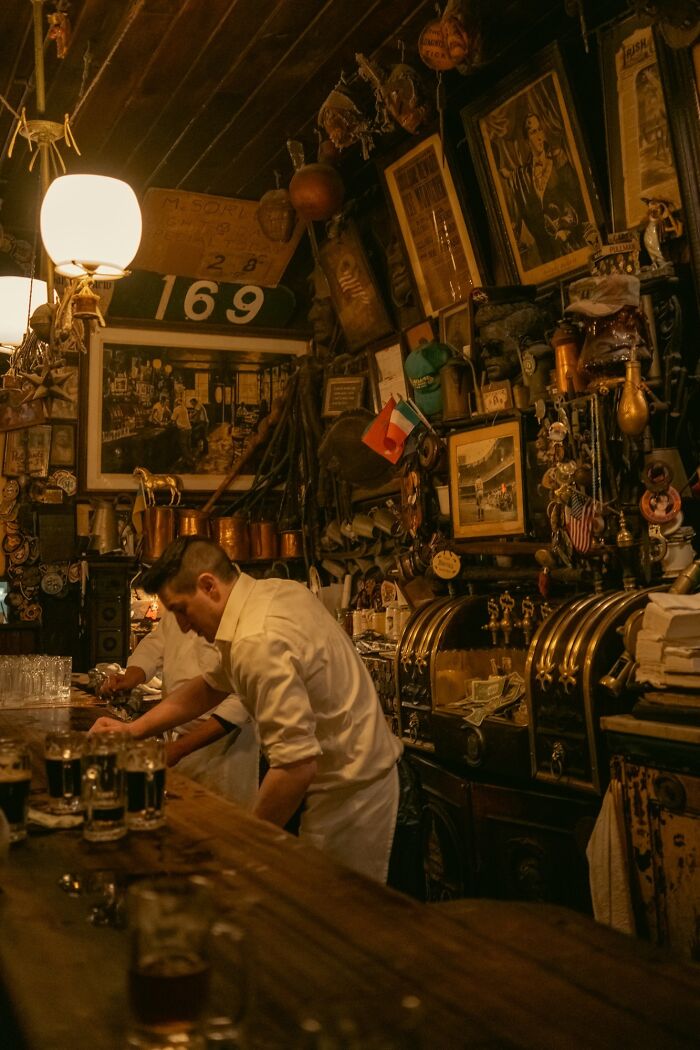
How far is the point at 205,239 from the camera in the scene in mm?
7055

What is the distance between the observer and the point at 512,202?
15.5 ft

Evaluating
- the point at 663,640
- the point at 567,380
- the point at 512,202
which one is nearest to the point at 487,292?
the point at 512,202

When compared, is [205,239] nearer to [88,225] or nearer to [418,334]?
[418,334]

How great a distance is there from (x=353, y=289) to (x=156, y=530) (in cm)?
219

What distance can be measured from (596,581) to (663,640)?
3.11 feet

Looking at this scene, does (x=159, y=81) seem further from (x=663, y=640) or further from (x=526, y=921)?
(x=526, y=921)

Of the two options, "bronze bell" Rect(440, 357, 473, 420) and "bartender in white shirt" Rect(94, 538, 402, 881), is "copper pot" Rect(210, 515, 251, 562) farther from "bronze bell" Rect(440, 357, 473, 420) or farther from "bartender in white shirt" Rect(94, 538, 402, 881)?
"bartender in white shirt" Rect(94, 538, 402, 881)

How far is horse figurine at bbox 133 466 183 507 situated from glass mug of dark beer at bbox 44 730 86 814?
508cm

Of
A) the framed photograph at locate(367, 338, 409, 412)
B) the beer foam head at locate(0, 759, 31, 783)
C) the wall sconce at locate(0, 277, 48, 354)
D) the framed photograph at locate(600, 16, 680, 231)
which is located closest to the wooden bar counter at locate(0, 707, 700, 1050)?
the beer foam head at locate(0, 759, 31, 783)

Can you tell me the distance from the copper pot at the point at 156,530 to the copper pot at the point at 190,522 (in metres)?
0.05

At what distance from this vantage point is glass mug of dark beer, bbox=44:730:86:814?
2236 mm

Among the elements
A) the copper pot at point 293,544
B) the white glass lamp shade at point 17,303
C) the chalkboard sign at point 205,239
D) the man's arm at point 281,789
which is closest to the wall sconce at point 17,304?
the white glass lamp shade at point 17,303

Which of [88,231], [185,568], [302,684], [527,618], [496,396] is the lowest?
[302,684]

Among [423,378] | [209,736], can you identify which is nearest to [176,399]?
[423,378]
